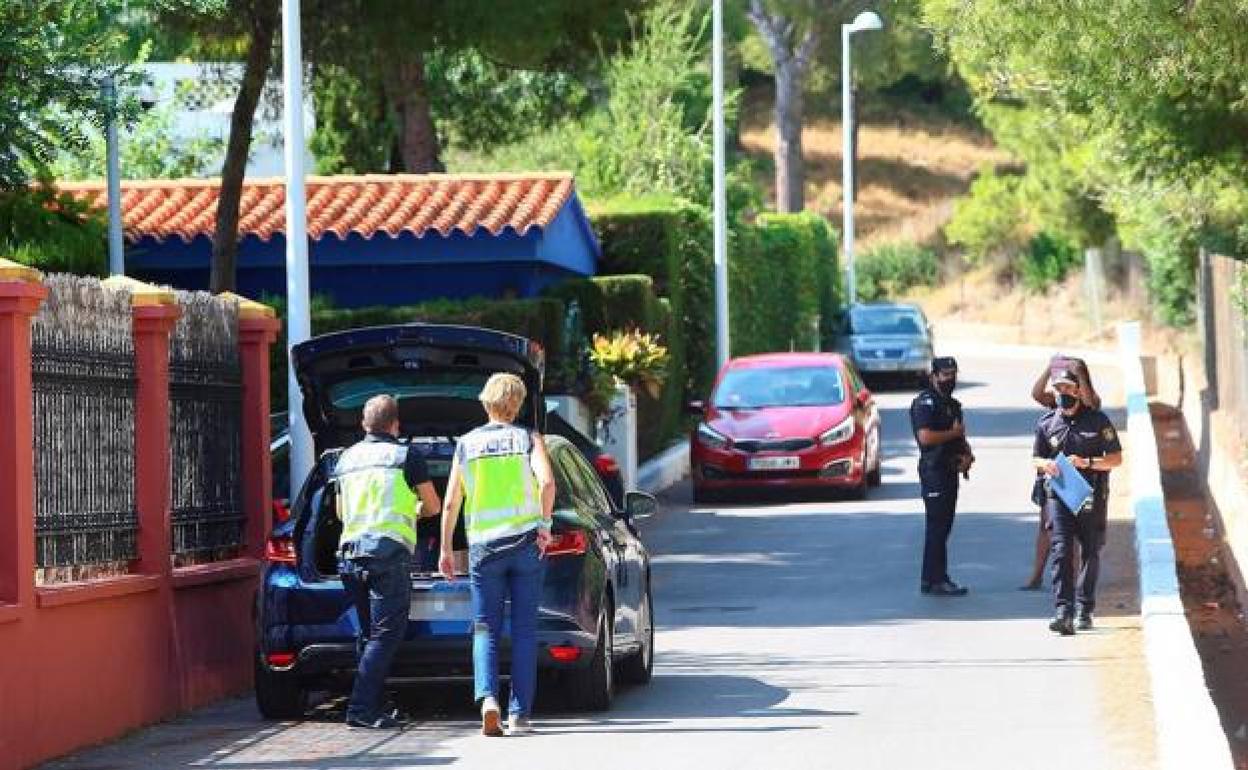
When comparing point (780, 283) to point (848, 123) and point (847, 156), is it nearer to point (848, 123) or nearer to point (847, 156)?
point (847, 156)

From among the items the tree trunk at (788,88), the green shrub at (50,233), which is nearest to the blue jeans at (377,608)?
the green shrub at (50,233)

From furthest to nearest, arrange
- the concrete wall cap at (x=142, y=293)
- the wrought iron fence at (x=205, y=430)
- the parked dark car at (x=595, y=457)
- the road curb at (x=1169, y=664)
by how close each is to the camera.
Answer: the parked dark car at (x=595, y=457)
the wrought iron fence at (x=205, y=430)
the concrete wall cap at (x=142, y=293)
the road curb at (x=1169, y=664)

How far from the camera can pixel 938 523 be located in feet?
66.4

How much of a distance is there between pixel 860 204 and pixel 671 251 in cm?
5161

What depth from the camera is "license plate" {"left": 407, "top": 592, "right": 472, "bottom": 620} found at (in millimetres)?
13875

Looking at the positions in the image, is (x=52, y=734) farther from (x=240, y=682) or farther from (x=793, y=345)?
(x=793, y=345)

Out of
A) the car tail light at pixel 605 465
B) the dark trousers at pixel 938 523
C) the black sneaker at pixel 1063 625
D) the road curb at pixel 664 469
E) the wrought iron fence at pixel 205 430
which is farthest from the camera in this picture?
the road curb at pixel 664 469

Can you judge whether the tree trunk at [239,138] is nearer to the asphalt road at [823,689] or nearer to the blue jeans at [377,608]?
the asphalt road at [823,689]

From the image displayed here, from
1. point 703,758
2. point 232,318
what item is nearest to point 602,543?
point 703,758

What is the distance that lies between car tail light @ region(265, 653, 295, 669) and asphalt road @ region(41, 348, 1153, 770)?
345 mm

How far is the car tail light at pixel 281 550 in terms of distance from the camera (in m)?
14.1

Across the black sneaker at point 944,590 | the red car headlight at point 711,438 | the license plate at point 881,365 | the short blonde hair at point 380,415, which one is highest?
the license plate at point 881,365

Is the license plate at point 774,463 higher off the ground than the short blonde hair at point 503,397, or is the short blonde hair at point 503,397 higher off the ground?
the short blonde hair at point 503,397

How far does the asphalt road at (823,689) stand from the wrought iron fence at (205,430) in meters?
1.15
